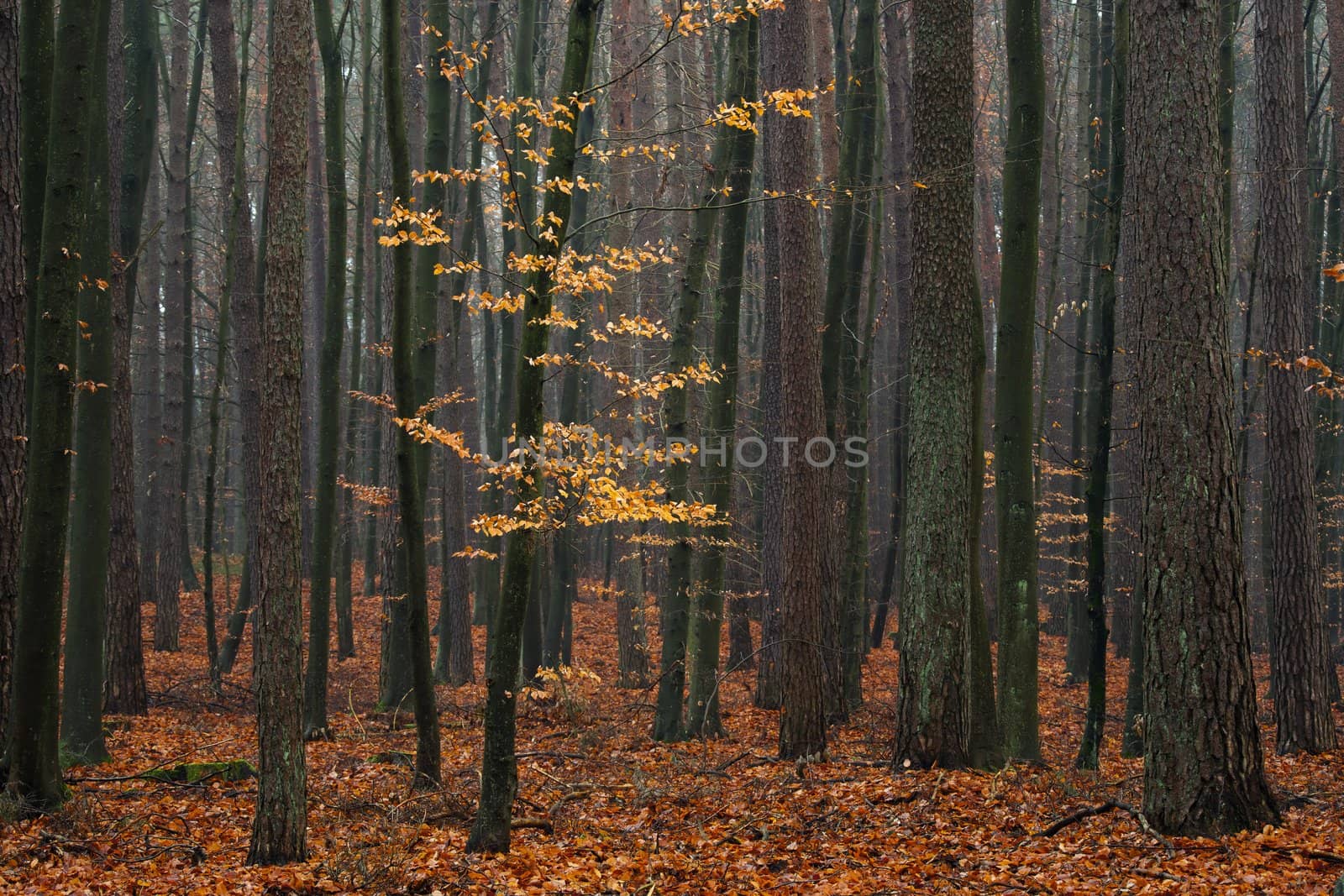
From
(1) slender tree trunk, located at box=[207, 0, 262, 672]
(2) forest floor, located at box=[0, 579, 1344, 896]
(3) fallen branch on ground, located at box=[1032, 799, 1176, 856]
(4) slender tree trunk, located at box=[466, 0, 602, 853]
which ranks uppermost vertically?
(1) slender tree trunk, located at box=[207, 0, 262, 672]

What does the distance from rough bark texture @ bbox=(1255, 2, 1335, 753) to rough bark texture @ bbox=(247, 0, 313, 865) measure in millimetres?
8918

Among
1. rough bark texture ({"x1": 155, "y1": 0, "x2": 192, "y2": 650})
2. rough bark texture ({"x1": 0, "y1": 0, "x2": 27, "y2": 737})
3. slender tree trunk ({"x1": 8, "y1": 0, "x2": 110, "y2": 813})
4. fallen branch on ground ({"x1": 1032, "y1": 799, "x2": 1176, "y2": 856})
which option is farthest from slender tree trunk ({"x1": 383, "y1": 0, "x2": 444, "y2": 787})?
rough bark texture ({"x1": 155, "y1": 0, "x2": 192, "y2": 650})

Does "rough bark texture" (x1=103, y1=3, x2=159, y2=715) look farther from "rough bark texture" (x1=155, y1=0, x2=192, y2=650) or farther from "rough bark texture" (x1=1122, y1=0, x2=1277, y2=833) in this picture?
"rough bark texture" (x1=1122, y1=0, x2=1277, y2=833)

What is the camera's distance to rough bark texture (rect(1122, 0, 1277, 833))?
5840 mm

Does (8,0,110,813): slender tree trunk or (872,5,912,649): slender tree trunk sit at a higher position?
(872,5,912,649): slender tree trunk

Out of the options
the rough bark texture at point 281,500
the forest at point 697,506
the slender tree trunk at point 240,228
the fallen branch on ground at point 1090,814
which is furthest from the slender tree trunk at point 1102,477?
the slender tree trunk at point 240,228

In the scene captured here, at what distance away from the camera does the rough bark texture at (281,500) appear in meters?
6.18

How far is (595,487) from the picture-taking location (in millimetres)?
6281

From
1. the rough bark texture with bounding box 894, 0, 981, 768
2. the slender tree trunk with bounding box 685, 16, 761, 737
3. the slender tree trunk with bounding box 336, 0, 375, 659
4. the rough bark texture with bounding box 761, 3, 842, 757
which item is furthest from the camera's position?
the slender tree trunk with bounding box 336, 0, 375, 659

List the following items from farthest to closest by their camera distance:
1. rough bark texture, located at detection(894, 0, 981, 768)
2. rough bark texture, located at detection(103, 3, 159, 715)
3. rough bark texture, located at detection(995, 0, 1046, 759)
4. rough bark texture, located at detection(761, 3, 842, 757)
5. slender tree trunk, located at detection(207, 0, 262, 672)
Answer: slender tree trunk, located at detection(207, 0, 262, 672), rough bark texture, located at detection(103, 3, 159, 715), rough bark texture, located at detection(761, 3, 842, 757), rough bark texture, located at detection(995, 0, 1046, 759), rough bark texture, located at detection(894, 0, 981, 768)

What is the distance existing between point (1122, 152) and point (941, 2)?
2.75m

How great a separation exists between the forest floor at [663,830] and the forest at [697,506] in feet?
0.15

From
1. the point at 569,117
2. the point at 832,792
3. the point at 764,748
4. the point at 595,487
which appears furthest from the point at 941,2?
the point at 764,748

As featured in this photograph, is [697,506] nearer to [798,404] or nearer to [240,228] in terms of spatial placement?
[798,404]
